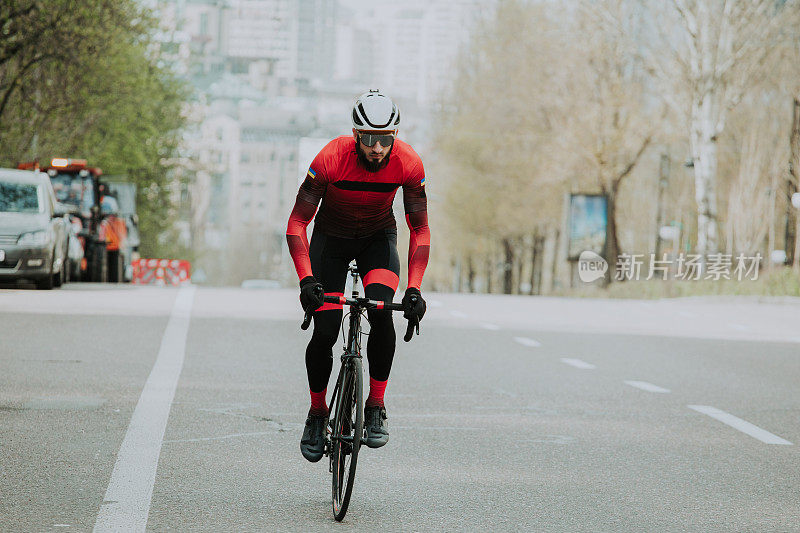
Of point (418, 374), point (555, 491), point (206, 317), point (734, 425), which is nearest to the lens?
point (555, 491)

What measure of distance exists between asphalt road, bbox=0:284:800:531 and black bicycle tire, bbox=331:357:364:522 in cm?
12

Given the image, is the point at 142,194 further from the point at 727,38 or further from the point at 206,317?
the point at 206,317

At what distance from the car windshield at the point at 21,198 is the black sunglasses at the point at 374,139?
60.1 ft

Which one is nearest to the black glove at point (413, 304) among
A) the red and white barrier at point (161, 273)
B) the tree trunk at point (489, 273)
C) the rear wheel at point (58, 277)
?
the rear wheel at point (58, 277)

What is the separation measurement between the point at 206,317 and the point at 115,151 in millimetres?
36921

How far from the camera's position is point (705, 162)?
40500mm

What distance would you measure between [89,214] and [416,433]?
23.8 m

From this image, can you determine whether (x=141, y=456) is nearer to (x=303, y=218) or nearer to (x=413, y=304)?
(x=303, y=218)

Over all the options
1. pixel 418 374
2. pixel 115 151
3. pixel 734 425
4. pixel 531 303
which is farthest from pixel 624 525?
pixel 115 151

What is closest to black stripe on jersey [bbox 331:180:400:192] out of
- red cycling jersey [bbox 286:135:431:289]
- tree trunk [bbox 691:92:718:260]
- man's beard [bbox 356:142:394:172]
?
red cycling jersey [bbox 286:135:431:289]

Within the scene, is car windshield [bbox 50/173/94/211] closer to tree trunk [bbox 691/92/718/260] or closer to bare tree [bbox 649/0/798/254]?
bare tree [bbox 649/0/798/254]

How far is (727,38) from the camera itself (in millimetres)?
39094

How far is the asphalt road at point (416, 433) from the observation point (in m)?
6.38

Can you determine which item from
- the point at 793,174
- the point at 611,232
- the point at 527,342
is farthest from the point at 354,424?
the point at 611,232
